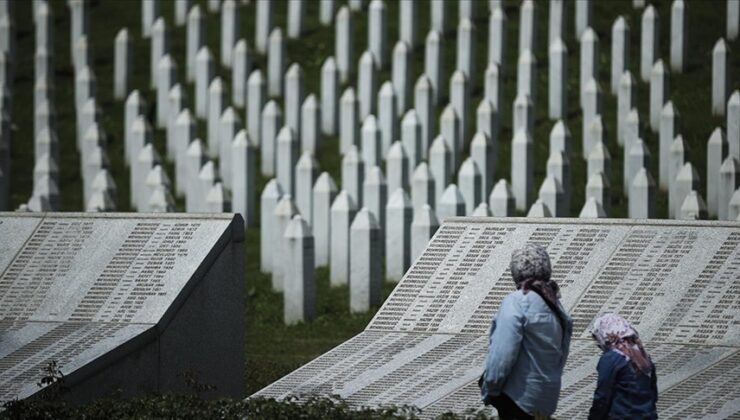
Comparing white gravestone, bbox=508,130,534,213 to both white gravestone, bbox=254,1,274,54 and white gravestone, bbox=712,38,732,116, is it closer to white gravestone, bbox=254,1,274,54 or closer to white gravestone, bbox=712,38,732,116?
white gravestone, bbox=712,38,732,116

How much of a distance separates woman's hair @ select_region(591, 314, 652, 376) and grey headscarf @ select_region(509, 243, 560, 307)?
0.28 m

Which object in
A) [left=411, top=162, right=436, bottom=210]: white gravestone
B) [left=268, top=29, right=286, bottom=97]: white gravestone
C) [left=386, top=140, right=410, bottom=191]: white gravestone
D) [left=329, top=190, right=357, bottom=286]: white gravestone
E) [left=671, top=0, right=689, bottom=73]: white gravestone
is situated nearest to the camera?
[left=329, top=190, right=357, bottom=286]: white gravestone

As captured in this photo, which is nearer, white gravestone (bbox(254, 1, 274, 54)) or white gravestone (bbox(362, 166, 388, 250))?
white gravestone (bbox(362, 166, 388, 250))

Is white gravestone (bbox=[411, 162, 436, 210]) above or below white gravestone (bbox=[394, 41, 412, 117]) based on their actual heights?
below

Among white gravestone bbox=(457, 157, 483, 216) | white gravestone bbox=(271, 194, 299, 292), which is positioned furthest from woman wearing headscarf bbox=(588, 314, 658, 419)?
white gravestone bbox=(457, 157, 483, 216)

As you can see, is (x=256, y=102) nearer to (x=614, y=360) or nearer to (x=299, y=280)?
(x=299, y=280)

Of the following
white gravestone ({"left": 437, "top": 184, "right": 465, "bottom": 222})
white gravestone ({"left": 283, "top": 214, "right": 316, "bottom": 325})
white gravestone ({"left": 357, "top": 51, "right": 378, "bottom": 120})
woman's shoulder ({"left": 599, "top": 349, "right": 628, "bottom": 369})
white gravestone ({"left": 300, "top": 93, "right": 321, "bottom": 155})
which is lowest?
white gravestone ({"left": 283, "top": 214, "right": 316, "bottom": 325})

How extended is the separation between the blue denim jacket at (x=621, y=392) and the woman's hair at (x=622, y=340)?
0.03m

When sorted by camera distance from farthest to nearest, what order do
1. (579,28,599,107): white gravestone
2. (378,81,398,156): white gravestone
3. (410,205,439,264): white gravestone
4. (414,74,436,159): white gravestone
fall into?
1. (579,28,599,107): white gravestone
2. (414,74,436,159): white gravestone
3. (378,81,398,156): white gravestone
4. (410,205,439,264): white gravestone

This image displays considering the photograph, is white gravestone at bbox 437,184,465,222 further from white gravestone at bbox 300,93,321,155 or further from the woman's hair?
the woman's hair

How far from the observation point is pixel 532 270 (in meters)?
9.25

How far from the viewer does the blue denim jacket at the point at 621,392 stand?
9219mm

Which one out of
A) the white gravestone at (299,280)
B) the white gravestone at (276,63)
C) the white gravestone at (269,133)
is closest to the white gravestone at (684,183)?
the white gravestone at (299,280)

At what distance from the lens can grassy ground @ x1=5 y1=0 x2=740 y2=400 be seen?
22.8 m
